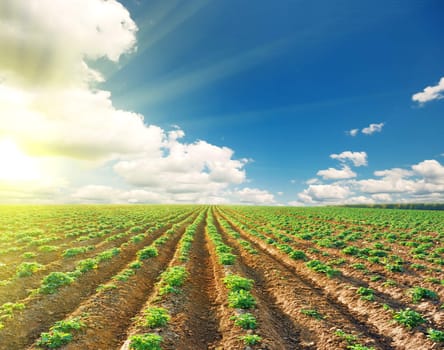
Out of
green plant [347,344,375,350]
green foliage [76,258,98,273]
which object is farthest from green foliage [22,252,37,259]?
green plant [347,344,375,350]

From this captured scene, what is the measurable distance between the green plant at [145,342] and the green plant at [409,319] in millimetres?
8773

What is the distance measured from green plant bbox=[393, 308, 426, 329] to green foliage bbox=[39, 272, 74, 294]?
1450cm

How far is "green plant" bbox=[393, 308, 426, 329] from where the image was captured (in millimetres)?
9961

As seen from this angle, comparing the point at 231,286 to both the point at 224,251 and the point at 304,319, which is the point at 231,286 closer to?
the point at 304,319

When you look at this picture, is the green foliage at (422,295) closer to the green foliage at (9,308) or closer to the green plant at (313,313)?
the green plant at (313,313)

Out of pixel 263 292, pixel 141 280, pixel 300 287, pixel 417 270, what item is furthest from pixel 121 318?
pixel 417 270

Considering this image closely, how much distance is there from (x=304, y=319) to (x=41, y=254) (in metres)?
18.4

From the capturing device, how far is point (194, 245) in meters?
24.9

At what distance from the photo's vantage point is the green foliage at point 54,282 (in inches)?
490

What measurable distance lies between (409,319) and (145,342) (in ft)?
31.1

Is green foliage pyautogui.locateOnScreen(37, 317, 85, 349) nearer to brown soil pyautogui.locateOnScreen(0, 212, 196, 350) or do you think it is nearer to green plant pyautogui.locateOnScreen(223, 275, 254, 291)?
brown soil pyautogui.locateOnScreen(0, 212, 196, 350)

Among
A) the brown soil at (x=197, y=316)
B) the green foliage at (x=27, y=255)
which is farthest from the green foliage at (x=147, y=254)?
the green foliage at (x=27, y=255)

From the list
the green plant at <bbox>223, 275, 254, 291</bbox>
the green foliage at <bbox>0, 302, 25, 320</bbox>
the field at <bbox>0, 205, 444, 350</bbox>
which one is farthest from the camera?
the green plant at <bbox>223, 275, 254, 291</bbox>

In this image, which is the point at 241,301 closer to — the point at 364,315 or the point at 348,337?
the point at 348,337
